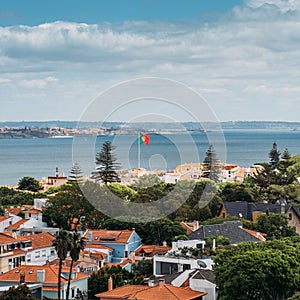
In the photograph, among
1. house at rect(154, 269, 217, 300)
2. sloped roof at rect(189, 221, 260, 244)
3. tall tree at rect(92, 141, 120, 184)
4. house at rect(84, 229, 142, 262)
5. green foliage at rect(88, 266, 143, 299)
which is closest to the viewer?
house at rect(154, 269, 217, 300)

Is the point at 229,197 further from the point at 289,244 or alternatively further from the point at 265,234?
the point at 289,244

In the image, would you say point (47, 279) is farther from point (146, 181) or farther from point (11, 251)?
point (146, 181)

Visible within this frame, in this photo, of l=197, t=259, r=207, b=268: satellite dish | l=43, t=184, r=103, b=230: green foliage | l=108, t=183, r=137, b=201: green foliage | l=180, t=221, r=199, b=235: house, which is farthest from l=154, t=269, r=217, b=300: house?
l=108, t=183, r=137, b=201: green foliage

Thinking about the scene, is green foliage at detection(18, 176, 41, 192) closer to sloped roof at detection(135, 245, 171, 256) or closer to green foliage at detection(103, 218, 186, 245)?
green foliage at detection(103, 218, 186, 245)

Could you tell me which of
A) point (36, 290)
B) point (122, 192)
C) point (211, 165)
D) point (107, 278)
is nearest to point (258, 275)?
point (107, 278)

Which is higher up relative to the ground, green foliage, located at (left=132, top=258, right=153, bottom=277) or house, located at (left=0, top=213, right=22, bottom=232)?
house, located at (left=0, top=213, right=22, bottom=232)

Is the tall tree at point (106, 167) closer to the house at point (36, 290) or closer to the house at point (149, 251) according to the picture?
the house at point (149, 251)

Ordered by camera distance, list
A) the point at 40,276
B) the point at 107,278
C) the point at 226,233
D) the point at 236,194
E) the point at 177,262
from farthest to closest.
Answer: the point at 236,194, the point at 226,233, the point at 177,262, the point at 107,278, the point at 40,276
